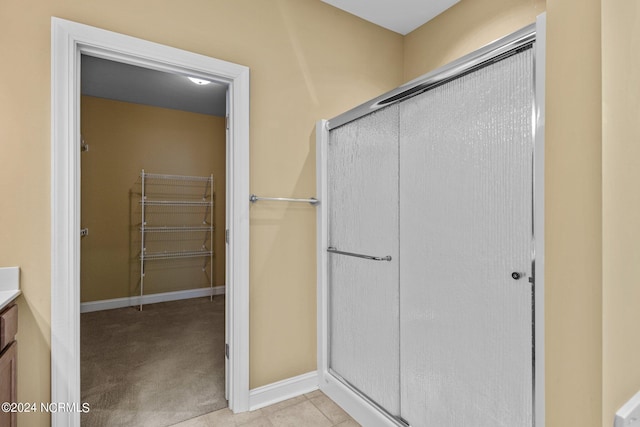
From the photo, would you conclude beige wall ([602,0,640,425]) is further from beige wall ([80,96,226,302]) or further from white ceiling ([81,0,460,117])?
beige wall ([80,96,226,302])

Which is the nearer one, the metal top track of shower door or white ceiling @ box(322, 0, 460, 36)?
the metal top track of shower door

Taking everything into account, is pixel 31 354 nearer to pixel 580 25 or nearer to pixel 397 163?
pixel 397 163

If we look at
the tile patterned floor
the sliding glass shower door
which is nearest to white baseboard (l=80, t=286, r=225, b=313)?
the tile patterned floor

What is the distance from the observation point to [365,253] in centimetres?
181

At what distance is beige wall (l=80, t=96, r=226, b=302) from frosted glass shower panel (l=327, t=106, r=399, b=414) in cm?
294

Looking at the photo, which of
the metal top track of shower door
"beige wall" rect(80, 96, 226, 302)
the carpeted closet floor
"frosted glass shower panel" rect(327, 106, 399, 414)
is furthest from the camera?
"beige wall" rect(80, 96, 226, 302)

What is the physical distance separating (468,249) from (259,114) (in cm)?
138

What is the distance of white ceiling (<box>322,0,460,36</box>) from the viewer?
222cm

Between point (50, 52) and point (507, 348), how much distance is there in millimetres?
2199

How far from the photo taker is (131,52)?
164cm

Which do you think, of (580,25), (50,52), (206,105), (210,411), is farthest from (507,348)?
(206,105)

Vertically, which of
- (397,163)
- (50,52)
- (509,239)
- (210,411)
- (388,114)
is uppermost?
(50,52)

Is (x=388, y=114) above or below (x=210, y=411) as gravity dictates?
above

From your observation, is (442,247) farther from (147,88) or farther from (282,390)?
(147,88)
